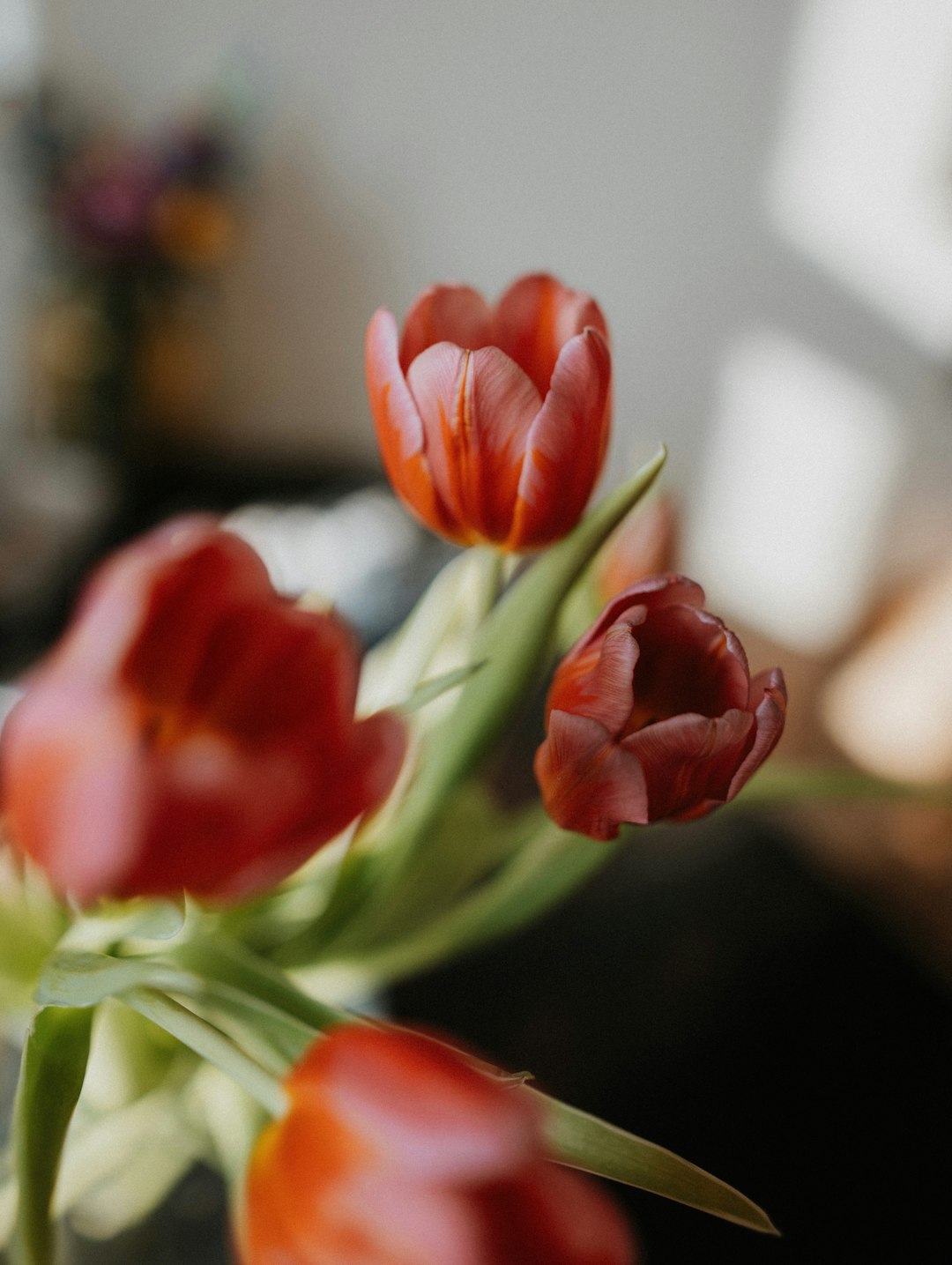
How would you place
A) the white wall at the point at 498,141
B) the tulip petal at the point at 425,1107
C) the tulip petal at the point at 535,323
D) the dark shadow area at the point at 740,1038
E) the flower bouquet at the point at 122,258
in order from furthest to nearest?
the white wall at the point at 498,141
the flower bouquet at the point at 122,258
the dark shadow area at the point at 740,1038
the tulip petal at the point at 535,323
the tulip petal at the point at 425,1107

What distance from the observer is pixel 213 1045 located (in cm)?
19

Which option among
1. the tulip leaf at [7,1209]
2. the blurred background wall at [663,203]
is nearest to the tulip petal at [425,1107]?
the tulip leaf at [7,1209]

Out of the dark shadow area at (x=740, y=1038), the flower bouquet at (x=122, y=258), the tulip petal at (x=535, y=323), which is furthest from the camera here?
the flower bouquet at (x=122, y=258)

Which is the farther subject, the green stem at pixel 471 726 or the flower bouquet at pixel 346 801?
the green stem at pixel 471 726

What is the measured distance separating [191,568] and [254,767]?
0.03m

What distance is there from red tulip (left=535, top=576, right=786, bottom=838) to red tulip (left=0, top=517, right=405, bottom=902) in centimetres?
4

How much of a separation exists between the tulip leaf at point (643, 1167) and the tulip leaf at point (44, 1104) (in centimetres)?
9

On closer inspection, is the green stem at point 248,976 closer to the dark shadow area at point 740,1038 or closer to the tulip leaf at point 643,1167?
the tulip leaf at point 643,1167

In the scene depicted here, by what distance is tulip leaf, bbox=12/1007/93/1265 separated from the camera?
21cm

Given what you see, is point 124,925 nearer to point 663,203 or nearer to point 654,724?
point 654,724

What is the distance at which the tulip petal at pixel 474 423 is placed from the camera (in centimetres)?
21

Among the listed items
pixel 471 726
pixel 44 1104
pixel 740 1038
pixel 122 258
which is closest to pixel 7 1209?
pixel 44 1104

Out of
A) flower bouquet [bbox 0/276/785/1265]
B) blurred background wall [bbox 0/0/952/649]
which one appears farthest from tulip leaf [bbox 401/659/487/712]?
blurred background wall [bbox 0/0/952/649]

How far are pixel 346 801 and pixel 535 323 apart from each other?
120 mm
